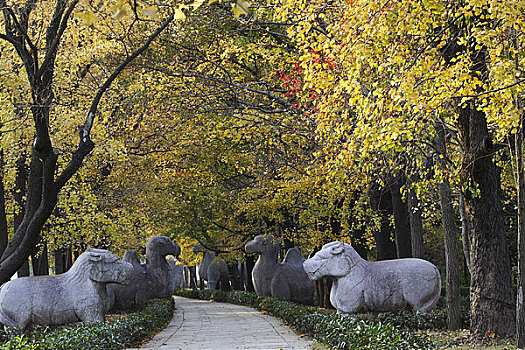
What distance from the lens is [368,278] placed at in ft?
38.0

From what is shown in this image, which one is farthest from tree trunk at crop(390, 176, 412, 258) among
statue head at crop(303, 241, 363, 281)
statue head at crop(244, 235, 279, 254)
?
statue head at crop(244, 235, 279, 254)

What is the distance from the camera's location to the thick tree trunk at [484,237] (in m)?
9.66

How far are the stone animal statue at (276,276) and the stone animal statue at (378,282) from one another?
9.40 meters

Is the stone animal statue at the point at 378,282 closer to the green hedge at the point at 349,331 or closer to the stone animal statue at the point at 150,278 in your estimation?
the green hedge at the point at 349,331

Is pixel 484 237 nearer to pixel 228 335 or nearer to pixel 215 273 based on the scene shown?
pixel 228 335

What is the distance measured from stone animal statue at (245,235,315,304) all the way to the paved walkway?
2.30 m

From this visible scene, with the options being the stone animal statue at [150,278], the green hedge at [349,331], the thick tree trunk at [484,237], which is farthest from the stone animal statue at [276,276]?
the thick tree trunk at [484,237]

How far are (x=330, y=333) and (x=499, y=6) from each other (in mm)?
6074

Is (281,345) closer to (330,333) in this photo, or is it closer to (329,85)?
(330,333)

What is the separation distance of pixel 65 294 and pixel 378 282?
6.29 m

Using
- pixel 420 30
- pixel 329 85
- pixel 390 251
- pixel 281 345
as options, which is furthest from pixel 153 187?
pixel 420 30

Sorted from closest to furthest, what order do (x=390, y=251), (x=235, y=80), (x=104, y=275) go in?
(x=104, y=275), (x=390, y=251), (x=235, y=80)

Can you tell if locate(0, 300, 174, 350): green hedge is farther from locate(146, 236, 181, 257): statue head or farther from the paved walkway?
locate(146, 236, 181, 257): statue head

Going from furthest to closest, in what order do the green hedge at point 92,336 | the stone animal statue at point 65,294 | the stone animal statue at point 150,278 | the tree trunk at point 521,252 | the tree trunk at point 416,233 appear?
the stone animal statue at point 150,278 → the tree trunk at point 416,233 → the stone animal statue at point 65,294 → the green hedge at point 92,336 → the tree trunk at point 521,252
